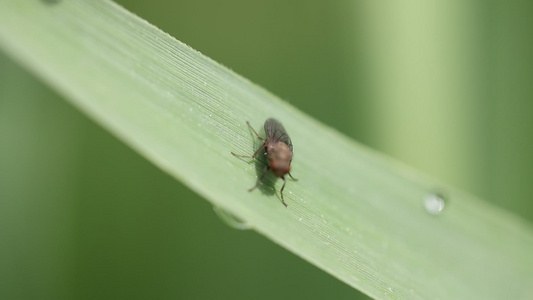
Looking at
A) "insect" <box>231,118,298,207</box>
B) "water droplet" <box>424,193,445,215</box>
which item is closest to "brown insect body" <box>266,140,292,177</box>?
"insect" <box>231,118,298,207</box>

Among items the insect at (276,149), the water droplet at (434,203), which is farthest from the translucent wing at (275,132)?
the water droplet at (434,203)

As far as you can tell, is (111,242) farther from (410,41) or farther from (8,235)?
(410,41)

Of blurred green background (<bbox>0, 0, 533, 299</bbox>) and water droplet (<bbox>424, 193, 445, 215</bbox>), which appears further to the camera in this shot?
blurred green background (<bbox>0, 0, 533, 299</bbox>)

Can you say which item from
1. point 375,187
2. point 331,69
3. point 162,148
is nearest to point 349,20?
point 331,69

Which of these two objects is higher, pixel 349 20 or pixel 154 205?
pixel 349 20

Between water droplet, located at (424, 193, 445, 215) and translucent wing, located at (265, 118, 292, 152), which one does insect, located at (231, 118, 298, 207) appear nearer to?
translucent wing, located at (265, 118, 292, 152)

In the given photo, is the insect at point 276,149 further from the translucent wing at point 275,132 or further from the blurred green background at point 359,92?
the blurred green background at point 359,92
